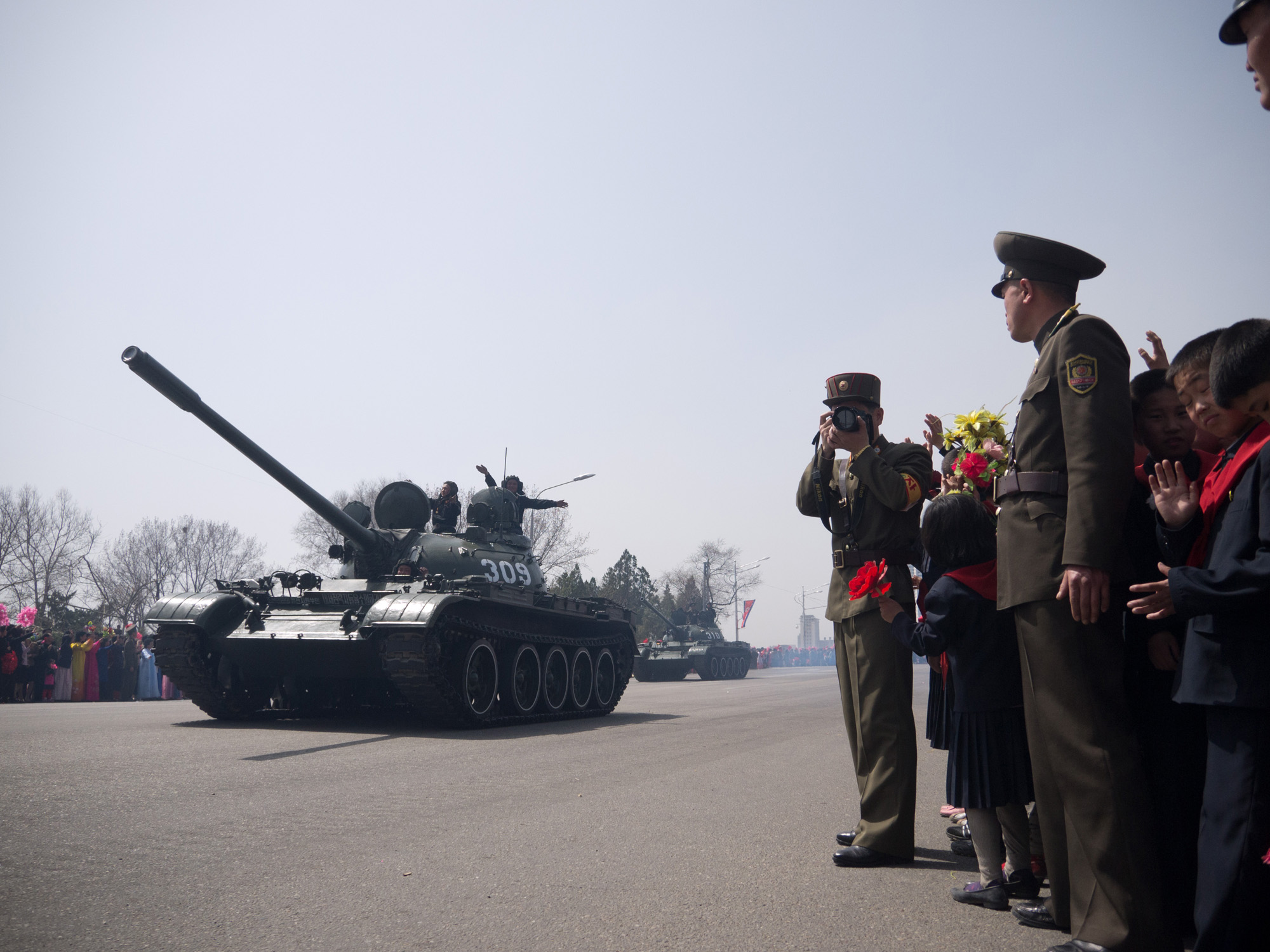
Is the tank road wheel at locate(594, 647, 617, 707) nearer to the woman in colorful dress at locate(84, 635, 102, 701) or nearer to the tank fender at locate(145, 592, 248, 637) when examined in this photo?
the tank fender at locate(145, 592, 248, 637)

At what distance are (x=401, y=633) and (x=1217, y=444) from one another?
780 centimetres

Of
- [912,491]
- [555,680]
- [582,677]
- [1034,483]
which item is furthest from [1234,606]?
[582,677]

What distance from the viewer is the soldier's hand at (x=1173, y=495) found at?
2684 millimetres

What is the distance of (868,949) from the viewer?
9.46 feet

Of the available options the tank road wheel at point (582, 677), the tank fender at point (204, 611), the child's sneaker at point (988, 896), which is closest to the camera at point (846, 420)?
the child's sneaker at point (988, 896)

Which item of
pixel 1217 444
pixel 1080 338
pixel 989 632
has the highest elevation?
pixel 1080 338

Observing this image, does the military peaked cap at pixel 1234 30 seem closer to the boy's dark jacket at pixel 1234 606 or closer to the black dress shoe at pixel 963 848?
the boy's dark jacket at pixel 1234 606

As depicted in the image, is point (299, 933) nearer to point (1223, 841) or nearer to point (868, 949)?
point (868, 949)

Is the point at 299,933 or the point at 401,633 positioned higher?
the point at 401,633

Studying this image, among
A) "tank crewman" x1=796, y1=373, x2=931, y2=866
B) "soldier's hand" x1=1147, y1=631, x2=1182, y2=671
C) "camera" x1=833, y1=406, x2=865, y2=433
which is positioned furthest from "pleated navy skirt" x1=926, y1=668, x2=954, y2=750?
"soldier's hand" x1=1147, y1=631, x2=1182, y2=671

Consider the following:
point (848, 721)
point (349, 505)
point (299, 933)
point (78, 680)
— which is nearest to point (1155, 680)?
point (848, 721)

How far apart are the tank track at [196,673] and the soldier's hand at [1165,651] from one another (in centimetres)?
1000

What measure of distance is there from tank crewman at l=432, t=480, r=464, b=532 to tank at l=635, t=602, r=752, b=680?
1843 centimetres

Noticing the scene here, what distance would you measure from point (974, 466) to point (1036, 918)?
5.65 feet
